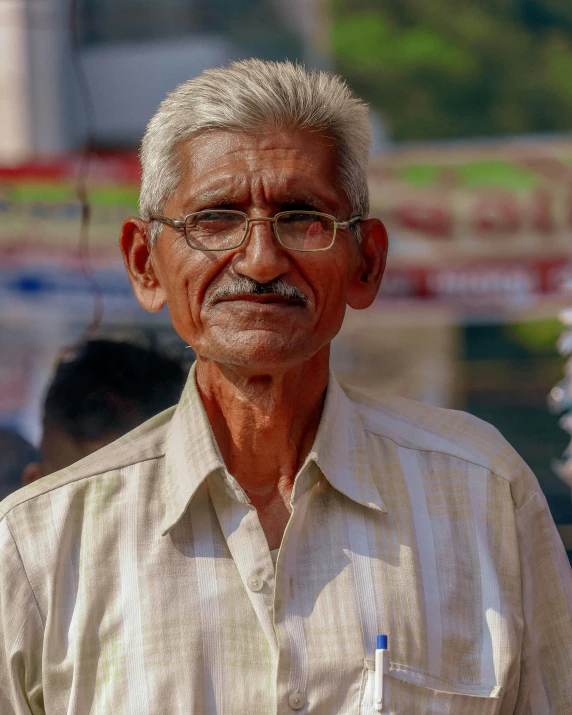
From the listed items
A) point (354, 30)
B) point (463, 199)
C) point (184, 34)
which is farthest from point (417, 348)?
point (184, 34)

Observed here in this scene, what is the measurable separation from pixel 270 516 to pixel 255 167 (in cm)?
62

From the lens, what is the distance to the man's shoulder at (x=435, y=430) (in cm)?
190

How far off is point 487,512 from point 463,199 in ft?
3.98

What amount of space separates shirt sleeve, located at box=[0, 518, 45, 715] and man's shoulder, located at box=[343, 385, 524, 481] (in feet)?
2.27

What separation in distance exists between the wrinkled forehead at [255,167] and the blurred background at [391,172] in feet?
3.28

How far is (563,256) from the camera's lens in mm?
2803

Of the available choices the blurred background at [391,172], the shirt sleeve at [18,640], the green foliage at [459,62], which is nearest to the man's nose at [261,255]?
the shirt sleeve at [18,640]

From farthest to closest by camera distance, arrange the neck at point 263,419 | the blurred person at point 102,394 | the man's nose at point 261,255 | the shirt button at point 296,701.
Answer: the blurred person at point 102,394
the neck at point 263,419
the man's nose at point 261,255
the shirt button at point 296,701

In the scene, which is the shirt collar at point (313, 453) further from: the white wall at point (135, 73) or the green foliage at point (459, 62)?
the green foliage at point (459, 62)

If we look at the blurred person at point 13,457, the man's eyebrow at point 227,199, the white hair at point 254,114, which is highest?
the white hair at point 254,114

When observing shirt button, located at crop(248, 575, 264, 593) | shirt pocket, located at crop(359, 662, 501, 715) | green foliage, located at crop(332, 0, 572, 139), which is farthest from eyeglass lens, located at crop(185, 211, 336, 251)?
green foliage, located at crop(332, 0, 572, 139)

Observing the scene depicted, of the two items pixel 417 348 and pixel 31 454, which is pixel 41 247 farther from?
pixel 417 348

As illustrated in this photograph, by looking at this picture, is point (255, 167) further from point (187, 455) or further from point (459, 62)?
point (459, 62)

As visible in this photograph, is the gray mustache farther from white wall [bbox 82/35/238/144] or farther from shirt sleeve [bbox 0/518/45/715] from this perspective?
white wall [bbox 82/35/238/144]
